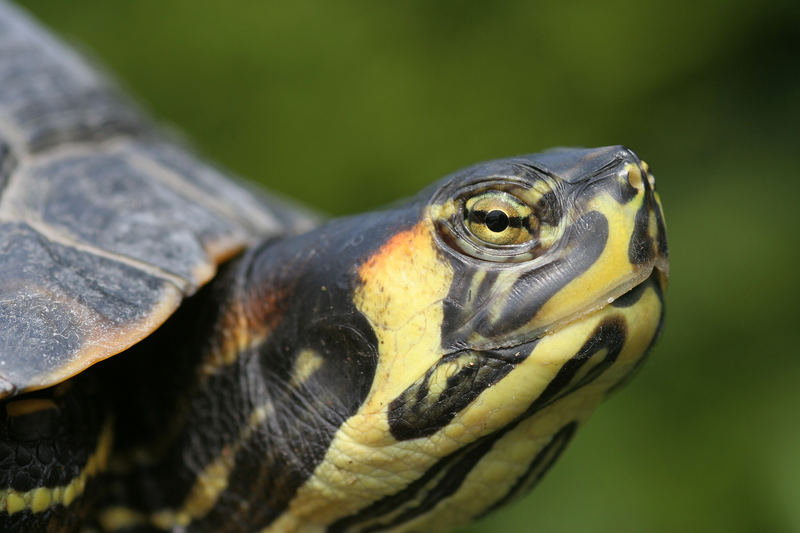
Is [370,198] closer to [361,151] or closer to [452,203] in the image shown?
[361,151]

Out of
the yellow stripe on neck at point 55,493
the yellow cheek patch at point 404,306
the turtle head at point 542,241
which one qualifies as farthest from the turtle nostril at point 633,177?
the yellow stripe on neck at point 55,493

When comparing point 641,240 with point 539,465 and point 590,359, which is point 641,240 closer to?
point 590,359

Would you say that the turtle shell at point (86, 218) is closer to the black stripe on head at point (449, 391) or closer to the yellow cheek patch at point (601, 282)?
the black stripe on head at point (449, 391)

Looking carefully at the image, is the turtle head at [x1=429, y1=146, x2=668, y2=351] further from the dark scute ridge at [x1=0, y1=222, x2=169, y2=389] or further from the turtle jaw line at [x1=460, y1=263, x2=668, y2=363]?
the dark scute ridge at [x1=0, y1=222, x2=169, y2=389]

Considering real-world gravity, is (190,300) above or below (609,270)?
below

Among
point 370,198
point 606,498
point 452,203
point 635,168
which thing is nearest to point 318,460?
point 452,203

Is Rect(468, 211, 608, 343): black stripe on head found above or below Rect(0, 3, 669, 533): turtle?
above

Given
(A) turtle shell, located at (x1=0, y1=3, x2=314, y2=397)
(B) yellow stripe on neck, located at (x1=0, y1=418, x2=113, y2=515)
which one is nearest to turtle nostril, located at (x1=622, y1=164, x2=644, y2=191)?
(A) turtle shell, located at (x1=0, y1=3, x2=314, y2=397)
